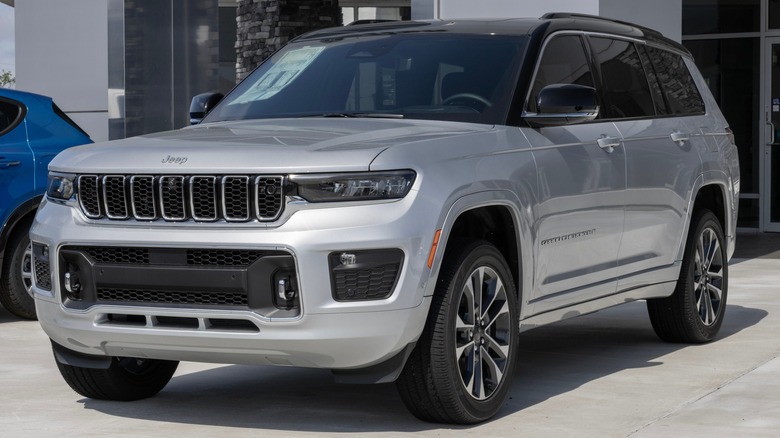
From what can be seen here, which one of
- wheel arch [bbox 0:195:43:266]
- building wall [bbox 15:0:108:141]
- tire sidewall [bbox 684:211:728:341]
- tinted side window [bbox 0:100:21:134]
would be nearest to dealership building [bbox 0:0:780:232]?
building wall [bbox 15:0:108:141]

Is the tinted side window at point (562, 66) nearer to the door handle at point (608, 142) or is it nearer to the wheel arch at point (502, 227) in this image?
the door handle at point (608, 142)

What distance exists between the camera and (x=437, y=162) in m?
5.50

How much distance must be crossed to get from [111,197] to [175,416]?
1.06 m

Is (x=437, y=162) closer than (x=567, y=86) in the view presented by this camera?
Yes

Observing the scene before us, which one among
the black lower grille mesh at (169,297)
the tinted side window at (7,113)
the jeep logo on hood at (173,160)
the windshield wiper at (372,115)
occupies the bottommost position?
the black lower grille mesh at (169,297)

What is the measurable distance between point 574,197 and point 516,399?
0.99 meters

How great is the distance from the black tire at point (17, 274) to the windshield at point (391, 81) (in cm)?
293

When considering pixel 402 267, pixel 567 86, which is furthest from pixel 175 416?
pixel 567 86

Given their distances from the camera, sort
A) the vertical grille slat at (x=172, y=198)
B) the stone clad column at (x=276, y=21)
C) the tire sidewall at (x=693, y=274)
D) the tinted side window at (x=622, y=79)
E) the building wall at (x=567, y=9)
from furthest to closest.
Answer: the stone clad column at (x=276, y=21), the building wall at (x=567, y=9), the tire sidewall at (x=693, y=274), the tinted side window at (x=622, y=79), the vertical grille slat at (x=172, y=198)

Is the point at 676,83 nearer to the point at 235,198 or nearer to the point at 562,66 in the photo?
the point at 562,66

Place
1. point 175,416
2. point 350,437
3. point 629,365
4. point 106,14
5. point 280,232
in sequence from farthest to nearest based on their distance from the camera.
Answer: point 106,14 < point 629,365 < point 175,416 < point 350,437 < point 280,232

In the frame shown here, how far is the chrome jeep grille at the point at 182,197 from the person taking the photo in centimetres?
529

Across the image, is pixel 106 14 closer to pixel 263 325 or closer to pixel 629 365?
pixel 629 365

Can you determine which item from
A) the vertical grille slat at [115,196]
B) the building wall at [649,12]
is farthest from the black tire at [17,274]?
the building wall at [649,12]
